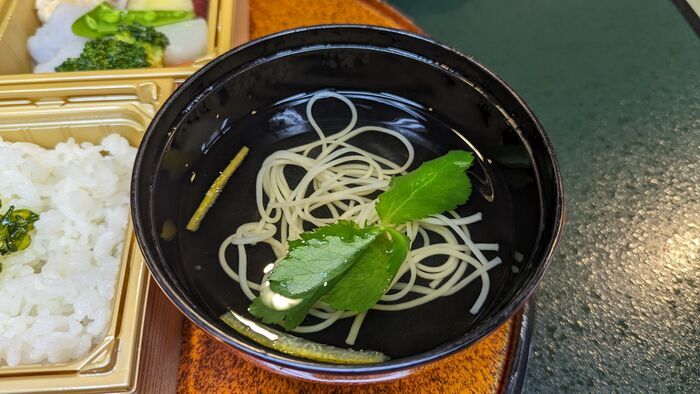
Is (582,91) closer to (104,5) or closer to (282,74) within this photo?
(282,74)

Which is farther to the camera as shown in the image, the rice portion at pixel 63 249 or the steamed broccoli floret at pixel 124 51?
the steamed broccoli floret at pixel 124 51

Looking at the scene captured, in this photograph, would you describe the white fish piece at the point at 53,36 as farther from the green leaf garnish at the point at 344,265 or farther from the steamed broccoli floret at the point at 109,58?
the green leaf garnish at the point at 344,265

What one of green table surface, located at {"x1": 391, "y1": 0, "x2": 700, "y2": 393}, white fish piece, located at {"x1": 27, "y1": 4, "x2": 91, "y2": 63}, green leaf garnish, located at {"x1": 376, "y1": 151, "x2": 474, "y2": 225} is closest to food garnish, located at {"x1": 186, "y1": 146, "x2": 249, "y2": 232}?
green leaf garnish, located at {"x1": 376, "y1": 151, "x2": 474, "y2": 225}

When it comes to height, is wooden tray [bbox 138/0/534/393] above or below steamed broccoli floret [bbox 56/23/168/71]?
below

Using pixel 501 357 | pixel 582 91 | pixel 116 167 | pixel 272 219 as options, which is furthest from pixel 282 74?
pixel 582 91

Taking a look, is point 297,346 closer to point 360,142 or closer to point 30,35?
point 360,142

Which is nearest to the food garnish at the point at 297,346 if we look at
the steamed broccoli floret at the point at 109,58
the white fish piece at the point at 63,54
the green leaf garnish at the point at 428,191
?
the green leaf garnish at the point at 428,191

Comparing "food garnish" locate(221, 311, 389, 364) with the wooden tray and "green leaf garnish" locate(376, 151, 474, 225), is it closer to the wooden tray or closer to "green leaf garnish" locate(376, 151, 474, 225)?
the wooden tray
